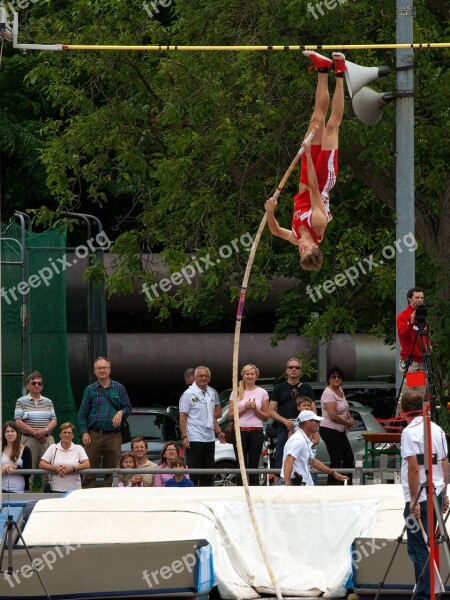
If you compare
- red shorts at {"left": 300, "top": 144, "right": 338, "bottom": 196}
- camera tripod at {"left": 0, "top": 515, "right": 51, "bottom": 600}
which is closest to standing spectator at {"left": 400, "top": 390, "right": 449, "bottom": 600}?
red shorts at {"left": 300, "top": 144, "right": 338, "bottom": 196}

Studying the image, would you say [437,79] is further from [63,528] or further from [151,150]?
[63,528]

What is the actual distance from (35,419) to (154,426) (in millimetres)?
4914

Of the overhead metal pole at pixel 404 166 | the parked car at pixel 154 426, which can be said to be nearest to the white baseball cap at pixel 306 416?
the overhead metal pole at pixel 404 166

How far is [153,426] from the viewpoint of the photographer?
1753 cm

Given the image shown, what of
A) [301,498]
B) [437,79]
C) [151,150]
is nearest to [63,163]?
[151,150]

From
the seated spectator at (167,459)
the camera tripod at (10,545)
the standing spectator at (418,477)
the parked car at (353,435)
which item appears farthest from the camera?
the parked car at (353,435)

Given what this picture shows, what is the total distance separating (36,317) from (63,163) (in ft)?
7.00

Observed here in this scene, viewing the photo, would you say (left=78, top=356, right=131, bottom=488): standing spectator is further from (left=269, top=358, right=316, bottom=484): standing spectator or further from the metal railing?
(left=269, top=358, right=316, bottom=484): standing spectator

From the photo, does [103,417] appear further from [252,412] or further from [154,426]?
[154,426]

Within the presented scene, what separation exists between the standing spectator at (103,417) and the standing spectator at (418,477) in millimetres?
4271

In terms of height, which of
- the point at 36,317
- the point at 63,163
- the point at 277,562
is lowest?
the point at 277,562

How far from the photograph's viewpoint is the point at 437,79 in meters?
15.1

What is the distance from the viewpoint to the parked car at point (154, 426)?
1733cm

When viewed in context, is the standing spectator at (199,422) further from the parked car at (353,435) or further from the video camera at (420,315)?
the parked car at (353,435)
